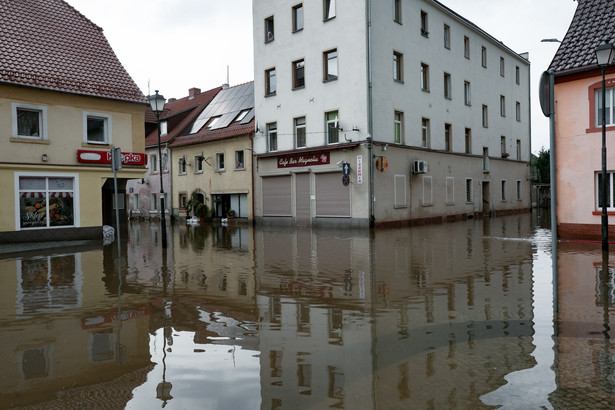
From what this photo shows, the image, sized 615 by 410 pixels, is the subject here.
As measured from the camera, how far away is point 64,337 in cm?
588

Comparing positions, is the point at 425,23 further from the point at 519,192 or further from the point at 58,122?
the point at 58,122

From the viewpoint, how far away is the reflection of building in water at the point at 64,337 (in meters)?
4.50

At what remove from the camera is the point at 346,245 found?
16.6m

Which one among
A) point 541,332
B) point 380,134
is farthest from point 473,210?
point 541,332

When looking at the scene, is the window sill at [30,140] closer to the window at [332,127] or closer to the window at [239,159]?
the window at [332,127]

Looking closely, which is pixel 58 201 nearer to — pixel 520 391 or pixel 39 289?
pixel 39 289

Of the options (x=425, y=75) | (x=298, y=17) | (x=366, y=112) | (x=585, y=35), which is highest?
(x=298, y=17)

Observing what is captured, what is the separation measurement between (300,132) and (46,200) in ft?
44.7

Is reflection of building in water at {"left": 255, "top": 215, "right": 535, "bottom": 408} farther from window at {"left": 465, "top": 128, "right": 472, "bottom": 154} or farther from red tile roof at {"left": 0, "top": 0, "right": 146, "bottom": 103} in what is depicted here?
window at {"left": 465, "top": 128, "right": 472, "bottom": 154}

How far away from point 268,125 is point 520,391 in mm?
26496

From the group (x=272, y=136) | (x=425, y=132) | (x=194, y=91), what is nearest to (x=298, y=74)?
(x=272, y=136)

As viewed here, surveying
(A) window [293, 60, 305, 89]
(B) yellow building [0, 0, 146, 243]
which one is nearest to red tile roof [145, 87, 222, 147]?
(A) window [293, 60, 305, 89]

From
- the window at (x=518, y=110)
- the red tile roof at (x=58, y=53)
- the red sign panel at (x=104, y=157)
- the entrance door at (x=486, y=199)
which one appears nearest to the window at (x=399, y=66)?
the entrance door at (x=486, y=199)

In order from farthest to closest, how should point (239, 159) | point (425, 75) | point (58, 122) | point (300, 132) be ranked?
point (239, 159), point (425, 75), point (300, 132), point (58, 122)
